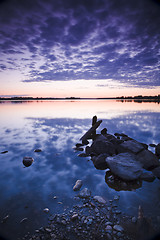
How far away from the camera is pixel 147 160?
6289mm

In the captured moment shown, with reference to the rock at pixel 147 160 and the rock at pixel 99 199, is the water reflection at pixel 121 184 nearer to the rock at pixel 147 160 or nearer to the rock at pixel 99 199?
the rock at pixel 99 199

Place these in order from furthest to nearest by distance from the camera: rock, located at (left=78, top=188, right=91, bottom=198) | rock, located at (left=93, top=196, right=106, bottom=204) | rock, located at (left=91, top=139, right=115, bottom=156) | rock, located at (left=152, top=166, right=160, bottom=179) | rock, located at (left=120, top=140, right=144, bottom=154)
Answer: rock, located at (left=91, top=139, right=115, bottom=156) → rock, located at (left=120, top=140, right=144, bottom=154) → rock, located at (left=152, top=166, right=160, bottom=179) → rock, located at (left=78, top=188, right=91, bottom=198) → rock, located at (left=93, top=196, right=106, bottom=204)

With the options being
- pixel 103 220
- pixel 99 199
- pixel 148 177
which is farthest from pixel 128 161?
pixel 103 220

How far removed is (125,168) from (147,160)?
176cm

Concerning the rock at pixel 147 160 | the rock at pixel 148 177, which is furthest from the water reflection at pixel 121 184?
the rock at pixel 147 160

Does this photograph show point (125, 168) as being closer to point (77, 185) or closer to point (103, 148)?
point (77, 185)

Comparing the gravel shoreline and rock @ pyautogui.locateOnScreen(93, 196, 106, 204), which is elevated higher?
rock @ pyautogui.locateOnScreen(93, 196, 106, 204)

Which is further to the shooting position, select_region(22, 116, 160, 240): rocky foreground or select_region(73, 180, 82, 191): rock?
select_region(73, 180, 82, 191): rock

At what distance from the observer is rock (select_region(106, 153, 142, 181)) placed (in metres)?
5.08

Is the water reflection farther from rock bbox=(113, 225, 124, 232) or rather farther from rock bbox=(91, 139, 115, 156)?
rock bbox=(91, 139, 115, 156)

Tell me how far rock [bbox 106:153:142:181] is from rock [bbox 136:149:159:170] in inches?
31.6

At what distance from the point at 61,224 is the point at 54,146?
6.43m

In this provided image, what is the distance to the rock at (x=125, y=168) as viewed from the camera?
5.08m

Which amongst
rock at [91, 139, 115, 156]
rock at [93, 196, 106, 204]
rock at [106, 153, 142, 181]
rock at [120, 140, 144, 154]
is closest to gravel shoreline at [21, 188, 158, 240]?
rock at [93, 196, 106, 204]
